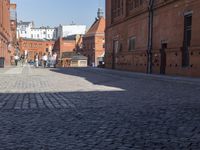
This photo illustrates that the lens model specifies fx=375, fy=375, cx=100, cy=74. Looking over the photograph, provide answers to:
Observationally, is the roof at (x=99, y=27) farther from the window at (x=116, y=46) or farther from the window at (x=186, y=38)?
the window at (x=186, y=38)

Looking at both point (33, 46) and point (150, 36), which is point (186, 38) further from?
point (33, 46)

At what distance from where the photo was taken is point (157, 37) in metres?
27.5

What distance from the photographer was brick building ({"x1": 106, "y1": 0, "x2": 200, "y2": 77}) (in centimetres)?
2202

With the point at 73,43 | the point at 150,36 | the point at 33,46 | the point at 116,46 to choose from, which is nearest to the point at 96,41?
the point at 73,43

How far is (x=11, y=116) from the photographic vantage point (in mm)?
7902

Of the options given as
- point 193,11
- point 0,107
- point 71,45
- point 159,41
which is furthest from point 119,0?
point 71,45

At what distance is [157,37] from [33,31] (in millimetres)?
141192

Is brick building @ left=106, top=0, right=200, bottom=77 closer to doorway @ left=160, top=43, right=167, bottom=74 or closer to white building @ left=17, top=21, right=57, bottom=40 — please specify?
doorway @ left=160, top=43, right=167, bottom=74

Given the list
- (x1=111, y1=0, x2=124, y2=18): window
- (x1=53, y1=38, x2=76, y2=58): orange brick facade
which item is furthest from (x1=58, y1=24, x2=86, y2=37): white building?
(x1=111, y1=0, x2=124, y2=18): window

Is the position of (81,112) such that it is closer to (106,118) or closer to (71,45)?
(106,118)

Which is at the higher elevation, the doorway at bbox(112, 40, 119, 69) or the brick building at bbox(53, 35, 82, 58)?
the brick building at bbox(53, 35, 82, 58)

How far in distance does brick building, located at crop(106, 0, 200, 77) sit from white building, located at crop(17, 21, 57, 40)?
4886 inches

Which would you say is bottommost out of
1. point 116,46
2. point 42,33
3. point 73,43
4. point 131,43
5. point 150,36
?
point 116,46

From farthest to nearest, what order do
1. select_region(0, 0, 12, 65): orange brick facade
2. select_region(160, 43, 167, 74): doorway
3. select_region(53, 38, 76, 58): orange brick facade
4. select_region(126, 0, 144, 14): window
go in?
select_region(53, 38, 76, 58): orange brick facade, select_region(0, 0, 12, 65): orange brick facade, select_region(126, 0, 144, 14): window, select_region(160, 43, 167, 74): doorway
